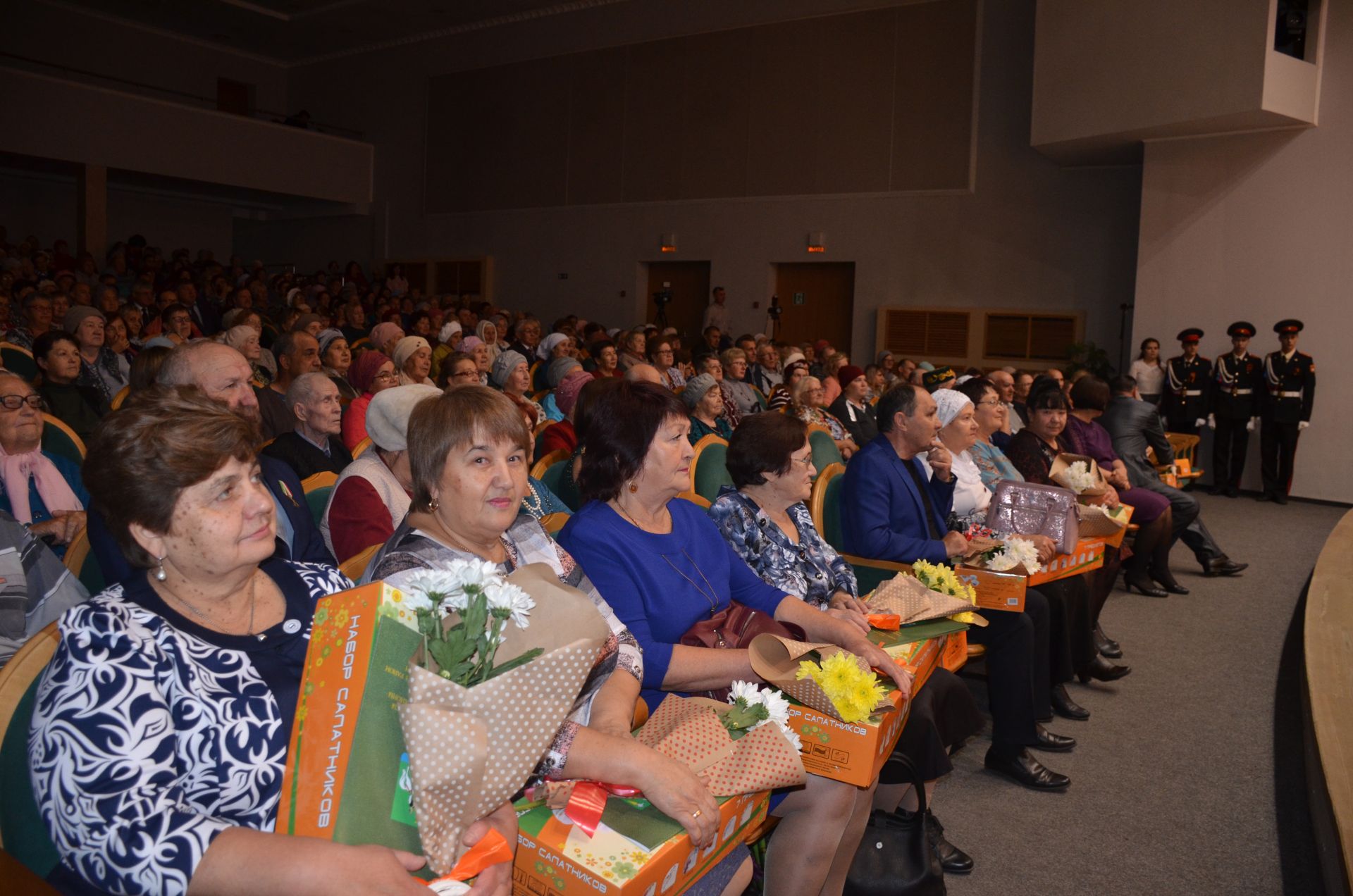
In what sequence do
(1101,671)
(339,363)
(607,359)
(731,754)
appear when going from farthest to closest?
(607,359), (339,363), (1101,671), (731,754)

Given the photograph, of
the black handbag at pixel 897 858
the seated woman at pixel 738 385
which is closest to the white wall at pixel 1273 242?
the seated woman at pixel 738 385

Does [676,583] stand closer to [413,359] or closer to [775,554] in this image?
[775,554]

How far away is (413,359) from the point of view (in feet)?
18.0

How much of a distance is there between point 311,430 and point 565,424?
1.19m

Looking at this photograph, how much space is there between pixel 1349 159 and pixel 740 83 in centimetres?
708

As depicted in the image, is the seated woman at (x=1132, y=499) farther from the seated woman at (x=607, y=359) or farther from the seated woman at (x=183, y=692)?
the seated woman at (x=183, y=692)

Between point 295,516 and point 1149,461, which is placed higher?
point 295,516

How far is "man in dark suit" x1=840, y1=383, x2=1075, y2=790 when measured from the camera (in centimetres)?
304

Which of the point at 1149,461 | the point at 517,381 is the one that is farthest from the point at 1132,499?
the point at 517,381

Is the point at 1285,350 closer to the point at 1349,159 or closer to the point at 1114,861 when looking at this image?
the point at 1349,159

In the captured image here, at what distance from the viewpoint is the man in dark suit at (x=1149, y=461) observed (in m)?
5.30

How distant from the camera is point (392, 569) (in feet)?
5.30

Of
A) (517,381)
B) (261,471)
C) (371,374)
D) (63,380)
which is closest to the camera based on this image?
(261,471)

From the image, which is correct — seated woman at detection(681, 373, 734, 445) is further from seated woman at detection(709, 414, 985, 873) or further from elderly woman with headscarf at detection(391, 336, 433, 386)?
seated woman at detection(709, 414, 985, 873)
